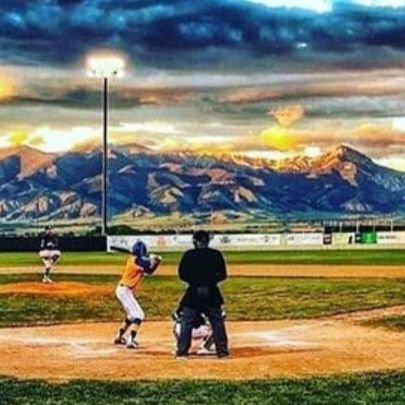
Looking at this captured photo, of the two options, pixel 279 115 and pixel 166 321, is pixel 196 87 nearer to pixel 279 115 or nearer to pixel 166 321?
pixel 279 115

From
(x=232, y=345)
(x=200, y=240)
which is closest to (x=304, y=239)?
(x=232, y=345)

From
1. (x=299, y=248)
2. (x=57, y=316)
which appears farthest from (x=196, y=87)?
(x=57, y=316)

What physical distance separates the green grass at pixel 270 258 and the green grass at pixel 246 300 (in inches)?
491

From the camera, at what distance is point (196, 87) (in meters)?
116

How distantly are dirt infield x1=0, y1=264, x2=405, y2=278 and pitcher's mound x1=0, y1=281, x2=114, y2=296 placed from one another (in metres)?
7.76

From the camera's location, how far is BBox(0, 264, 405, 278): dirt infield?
42.8 meters

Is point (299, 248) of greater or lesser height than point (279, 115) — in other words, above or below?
below

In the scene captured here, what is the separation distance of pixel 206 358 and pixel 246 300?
14.2 m

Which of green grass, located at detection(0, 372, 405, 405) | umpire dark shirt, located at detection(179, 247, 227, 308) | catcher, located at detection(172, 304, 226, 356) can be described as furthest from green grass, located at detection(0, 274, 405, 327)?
green grass, located at detection(0, 372, 405, 405)

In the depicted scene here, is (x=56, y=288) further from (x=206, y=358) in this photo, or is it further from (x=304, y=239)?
(x=304, y=239)

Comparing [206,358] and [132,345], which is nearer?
[206,358]

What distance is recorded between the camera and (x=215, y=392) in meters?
14.8

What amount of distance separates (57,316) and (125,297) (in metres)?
8.26

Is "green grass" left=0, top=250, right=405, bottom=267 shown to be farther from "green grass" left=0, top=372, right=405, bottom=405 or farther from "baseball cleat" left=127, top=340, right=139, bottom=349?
"green grass" left=0, top=372, right=405, bottom=405
